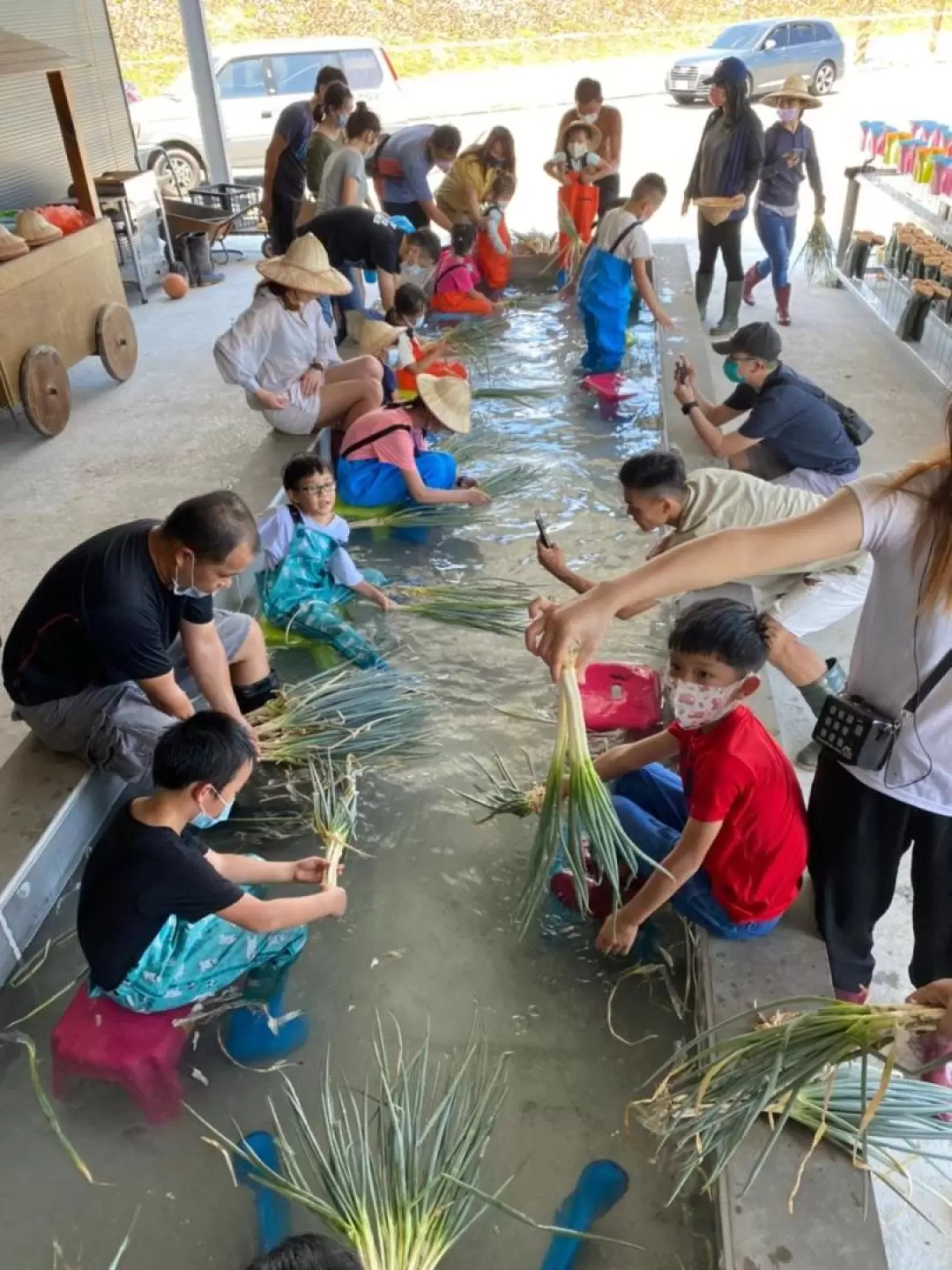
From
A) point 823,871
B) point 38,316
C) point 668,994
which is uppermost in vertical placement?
point 38,316

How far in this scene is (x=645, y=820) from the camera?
221cm

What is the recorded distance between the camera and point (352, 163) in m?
5.54

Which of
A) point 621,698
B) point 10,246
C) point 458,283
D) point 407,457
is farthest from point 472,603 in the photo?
point 458,283

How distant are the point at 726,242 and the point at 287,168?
3.04 meters

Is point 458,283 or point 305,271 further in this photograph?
point 458,283

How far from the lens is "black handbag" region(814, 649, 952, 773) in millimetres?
1635

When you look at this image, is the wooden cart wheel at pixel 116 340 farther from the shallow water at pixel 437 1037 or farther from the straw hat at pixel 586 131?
the shallow water at pixel 437 1037

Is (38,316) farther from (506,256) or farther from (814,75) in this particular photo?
(814,75)

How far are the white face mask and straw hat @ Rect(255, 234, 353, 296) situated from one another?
2.89 meters

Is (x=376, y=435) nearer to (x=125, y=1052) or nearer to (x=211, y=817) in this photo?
(x=211, y=817)

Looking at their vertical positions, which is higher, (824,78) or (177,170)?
(824,78)

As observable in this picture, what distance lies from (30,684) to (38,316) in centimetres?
324

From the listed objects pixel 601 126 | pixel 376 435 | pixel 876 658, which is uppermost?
pixel 601 126

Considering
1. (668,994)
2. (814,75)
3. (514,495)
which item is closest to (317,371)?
(514,495)
